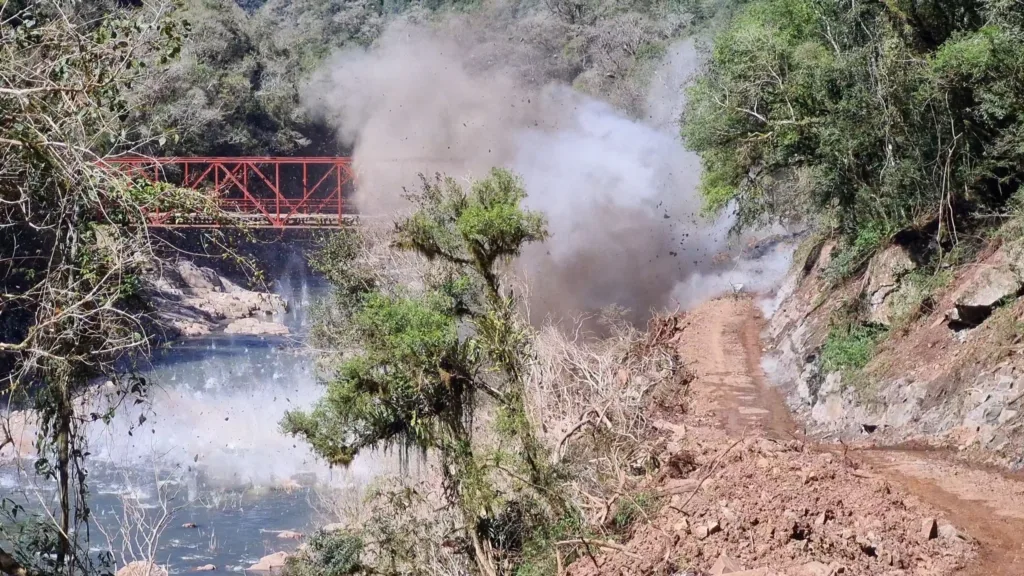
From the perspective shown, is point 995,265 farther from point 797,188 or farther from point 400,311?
point 797,188

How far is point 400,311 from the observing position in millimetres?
17578

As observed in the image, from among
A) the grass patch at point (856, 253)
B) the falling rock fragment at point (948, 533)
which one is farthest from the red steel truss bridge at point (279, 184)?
the falling rock fragment at point (948, 533)

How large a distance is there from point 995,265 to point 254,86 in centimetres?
6049

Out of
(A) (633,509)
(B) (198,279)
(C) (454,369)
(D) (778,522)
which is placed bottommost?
(A) (633,509)

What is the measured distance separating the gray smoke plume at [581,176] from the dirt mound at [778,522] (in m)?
14.3

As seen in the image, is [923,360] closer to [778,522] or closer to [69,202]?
[778,522]

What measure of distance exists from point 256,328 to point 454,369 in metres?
34.8

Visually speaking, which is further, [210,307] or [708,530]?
[210,307]

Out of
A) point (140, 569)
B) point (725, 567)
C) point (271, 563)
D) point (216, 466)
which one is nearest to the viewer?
point (140, 569)

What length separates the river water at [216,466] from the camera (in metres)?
26.9

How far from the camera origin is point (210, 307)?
174 ft

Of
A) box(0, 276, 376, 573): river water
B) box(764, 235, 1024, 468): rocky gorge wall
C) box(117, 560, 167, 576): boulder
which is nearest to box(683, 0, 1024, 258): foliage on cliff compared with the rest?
box(764, 235, 1024, 468): rocky gorge wall

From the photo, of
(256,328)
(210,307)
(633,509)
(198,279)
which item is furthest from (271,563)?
(198,279)

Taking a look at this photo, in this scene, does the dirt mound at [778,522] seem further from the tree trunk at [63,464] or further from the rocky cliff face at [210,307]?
the rocky cliff face at [210,307]
